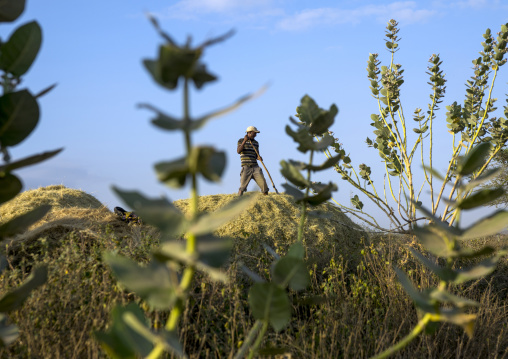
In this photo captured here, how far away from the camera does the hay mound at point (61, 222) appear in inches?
202

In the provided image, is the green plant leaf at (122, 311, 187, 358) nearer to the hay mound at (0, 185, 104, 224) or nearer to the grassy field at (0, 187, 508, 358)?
the grassy field at (0, 187, 508, 358)

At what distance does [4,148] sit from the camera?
1.08 metres

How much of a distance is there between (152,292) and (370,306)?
3.66 m

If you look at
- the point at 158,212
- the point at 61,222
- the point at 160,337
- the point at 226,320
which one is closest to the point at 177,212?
the point at 158,212

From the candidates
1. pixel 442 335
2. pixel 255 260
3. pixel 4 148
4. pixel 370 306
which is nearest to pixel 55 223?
pixel 255 260

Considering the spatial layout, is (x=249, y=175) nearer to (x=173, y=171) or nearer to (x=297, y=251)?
(x=297, y=251)

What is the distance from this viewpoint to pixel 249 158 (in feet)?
28.9

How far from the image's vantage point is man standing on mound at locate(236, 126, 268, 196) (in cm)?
864

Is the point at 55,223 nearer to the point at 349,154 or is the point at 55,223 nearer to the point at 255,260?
the point at 255,260

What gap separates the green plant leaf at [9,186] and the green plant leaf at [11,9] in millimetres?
406

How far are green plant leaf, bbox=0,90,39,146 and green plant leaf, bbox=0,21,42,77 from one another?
135 millimetres

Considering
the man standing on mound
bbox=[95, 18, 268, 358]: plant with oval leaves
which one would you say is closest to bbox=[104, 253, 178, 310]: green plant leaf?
bbox=[95, 18, 268, 358]: plant with oval leaves

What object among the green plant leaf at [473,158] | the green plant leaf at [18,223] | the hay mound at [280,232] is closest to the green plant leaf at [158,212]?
the green plant leaf at [18,223]

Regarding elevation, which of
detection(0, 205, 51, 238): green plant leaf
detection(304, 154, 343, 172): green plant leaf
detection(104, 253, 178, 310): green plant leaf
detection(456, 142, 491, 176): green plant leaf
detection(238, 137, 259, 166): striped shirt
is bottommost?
detection(104, 253, 178, 310): green plant leaf
